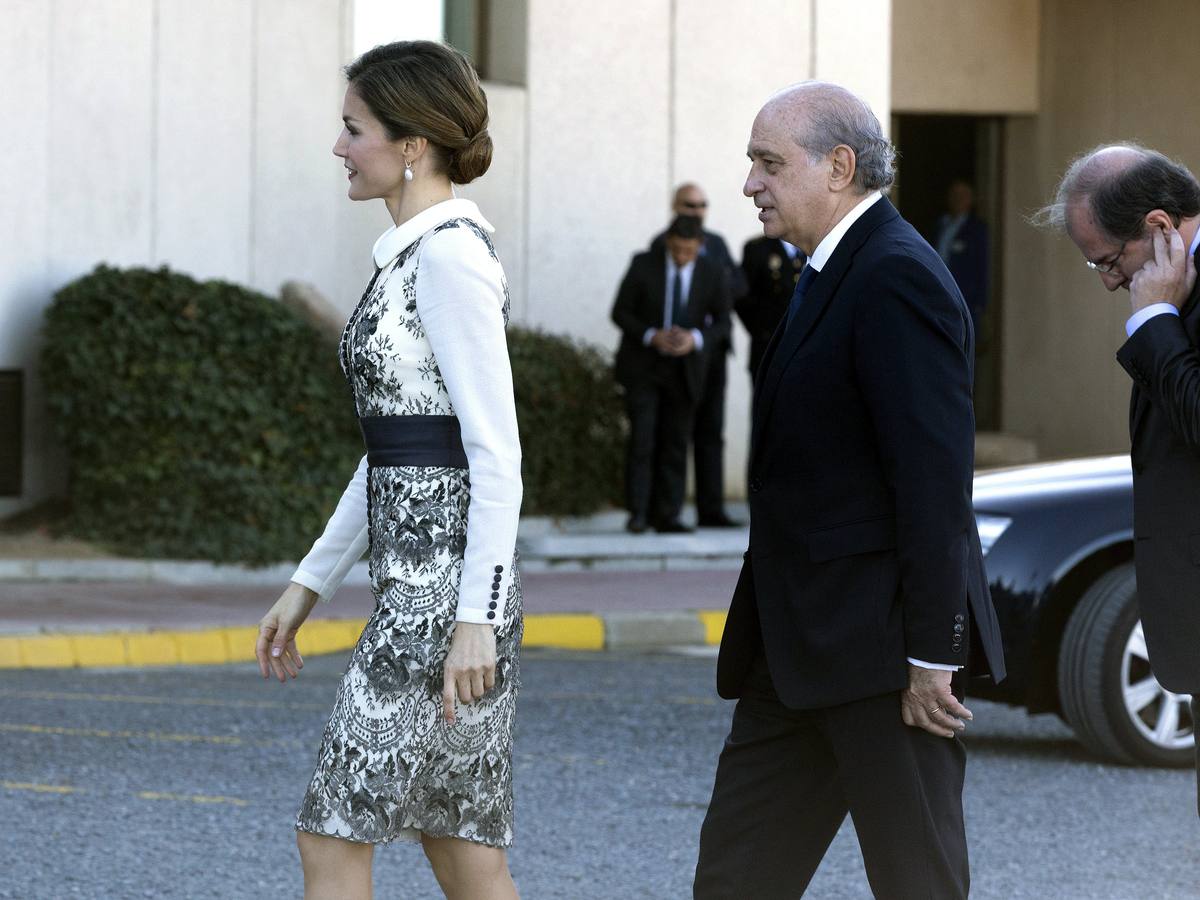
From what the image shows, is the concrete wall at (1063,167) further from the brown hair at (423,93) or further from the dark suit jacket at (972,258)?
the brown hair at (423,93)

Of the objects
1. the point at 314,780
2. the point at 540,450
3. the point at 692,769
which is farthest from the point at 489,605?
the point at 540,450

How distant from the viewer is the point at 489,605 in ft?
11.4

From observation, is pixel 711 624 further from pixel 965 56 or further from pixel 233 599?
pixel 965 56

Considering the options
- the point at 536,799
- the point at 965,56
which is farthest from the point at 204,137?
the point at 536,799

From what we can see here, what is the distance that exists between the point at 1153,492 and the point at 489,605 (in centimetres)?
121

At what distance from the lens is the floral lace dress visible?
11.4 ft

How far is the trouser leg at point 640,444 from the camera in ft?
43.2

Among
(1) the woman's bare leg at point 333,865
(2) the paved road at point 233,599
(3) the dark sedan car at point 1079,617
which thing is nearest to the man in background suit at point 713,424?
(2) the paved road at point 233,599

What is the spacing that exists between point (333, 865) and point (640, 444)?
969 cm

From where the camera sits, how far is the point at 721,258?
525 inches

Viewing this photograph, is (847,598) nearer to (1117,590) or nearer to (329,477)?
(1117,590)

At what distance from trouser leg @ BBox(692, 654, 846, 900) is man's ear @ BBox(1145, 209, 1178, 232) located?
1.02m

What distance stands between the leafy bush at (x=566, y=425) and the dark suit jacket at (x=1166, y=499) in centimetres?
914

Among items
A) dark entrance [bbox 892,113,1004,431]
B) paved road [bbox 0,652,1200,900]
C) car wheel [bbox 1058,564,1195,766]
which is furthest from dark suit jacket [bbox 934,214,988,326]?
car wheel [bbox 1058,564,1195,766]
